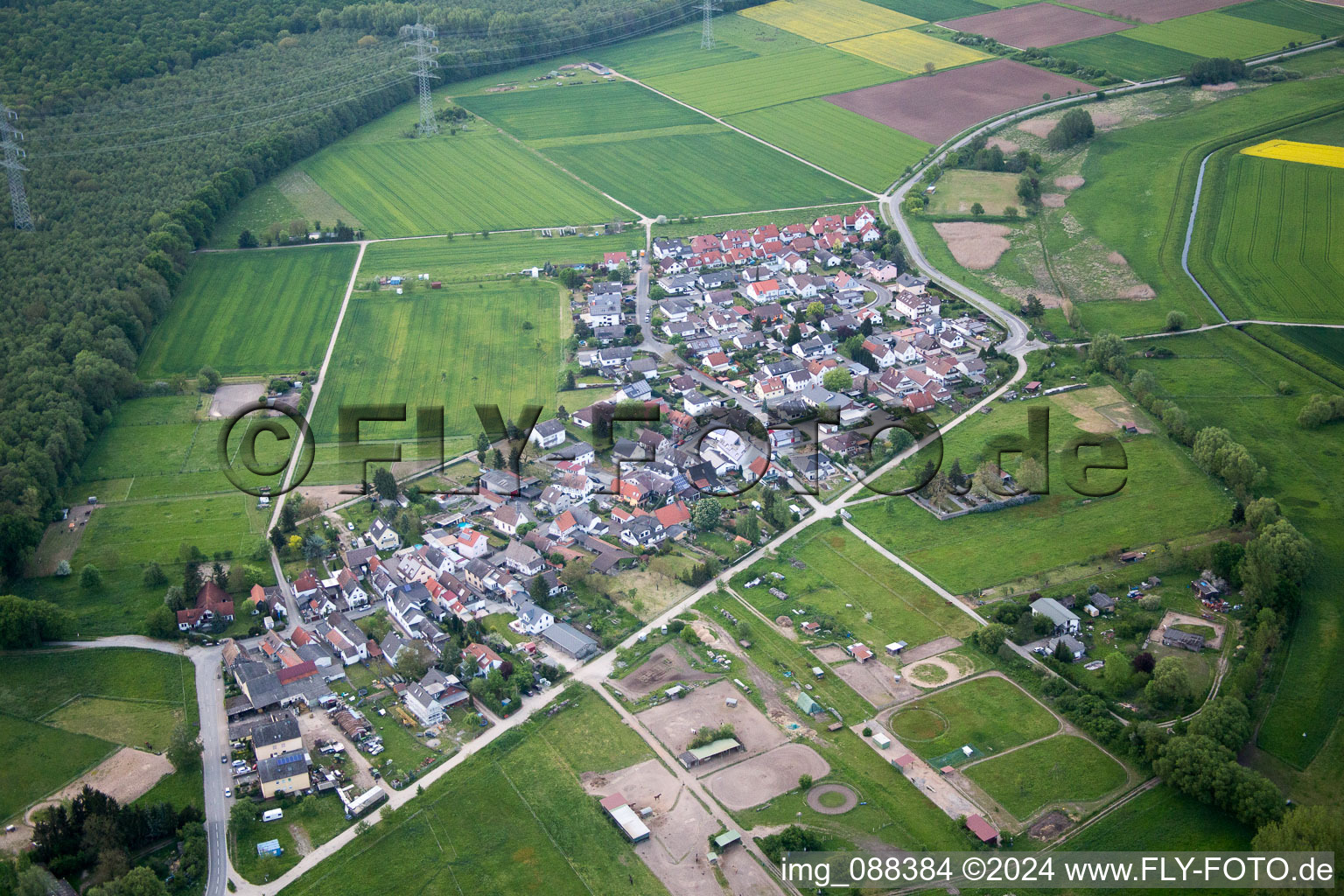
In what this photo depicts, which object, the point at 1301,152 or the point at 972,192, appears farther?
the point at 1301,152

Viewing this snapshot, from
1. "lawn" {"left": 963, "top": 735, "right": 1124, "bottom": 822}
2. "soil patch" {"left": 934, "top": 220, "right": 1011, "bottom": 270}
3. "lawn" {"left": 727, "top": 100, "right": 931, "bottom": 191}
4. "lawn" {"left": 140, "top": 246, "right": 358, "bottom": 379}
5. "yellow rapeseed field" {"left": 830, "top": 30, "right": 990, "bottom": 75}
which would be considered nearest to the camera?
"lawn" {"left": 963, "top": 735, "right": 1124, "bottom": 822}

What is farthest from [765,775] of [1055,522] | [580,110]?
[580,110]

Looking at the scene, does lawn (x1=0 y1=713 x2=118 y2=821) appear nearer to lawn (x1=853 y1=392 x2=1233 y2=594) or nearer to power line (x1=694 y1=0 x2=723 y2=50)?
lawn (x1=853 y1=392 x2=1233 y2=594)

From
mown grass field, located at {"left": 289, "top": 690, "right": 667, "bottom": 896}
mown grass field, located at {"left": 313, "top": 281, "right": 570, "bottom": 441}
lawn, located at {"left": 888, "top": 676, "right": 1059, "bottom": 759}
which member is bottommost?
mown grass field, located at {"left": 289, "top": 690, "right": 667, "bottom": 896}

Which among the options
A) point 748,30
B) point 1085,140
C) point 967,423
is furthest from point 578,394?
point 748,30

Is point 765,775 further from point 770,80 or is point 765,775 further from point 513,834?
point 770,80

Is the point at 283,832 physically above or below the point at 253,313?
below

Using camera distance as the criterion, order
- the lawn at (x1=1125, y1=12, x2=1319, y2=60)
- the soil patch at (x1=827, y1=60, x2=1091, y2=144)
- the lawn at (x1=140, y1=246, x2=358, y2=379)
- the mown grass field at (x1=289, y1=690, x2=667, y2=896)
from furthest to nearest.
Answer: the lawn at (x1=1125, y1=12, x2=1319, y2=60), the soil patch at (x1=827, y1=60, x2=1091, y2=144), the lawn at (x1=140, y1=246, x2=358, y2=379), the mown grass field at (x1=289, y1=690, x2=667, y2=896)

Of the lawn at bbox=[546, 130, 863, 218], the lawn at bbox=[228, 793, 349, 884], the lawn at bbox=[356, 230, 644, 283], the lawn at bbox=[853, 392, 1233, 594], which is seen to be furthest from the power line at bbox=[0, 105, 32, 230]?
the lawn at bbox=[853, 392, 1233, 594]
